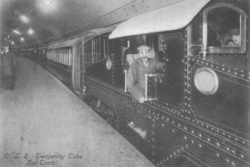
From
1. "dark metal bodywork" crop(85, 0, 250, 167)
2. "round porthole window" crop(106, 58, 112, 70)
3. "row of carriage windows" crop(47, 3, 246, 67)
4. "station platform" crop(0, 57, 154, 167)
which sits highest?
"row of carriage windows" crop(47, 3, 246, 67)

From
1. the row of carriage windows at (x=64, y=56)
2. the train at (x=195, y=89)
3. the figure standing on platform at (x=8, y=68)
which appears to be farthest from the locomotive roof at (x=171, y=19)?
the figure standing on platform at (x=8, y=68)

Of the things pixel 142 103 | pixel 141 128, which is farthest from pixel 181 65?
pixel 141 128

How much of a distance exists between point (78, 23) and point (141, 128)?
24.1ft

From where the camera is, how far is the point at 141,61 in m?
3.73

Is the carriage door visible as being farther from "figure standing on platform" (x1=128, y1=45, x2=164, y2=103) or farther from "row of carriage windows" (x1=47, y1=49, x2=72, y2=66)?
"figure standing on platform" (x1=128, y1=45, x2=164, y2=103)

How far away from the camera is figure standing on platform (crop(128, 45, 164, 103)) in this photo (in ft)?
11.7

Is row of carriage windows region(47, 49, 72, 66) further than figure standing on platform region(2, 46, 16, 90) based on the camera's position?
No

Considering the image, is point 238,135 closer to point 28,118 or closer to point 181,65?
point 181,65

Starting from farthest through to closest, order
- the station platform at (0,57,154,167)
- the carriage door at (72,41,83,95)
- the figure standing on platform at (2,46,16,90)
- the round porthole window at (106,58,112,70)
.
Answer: the figure standing on platform at (2,46,16,90), the carriage door at (72,41,83,95), the round porthole window at (106,58,112,70), the station platform at (0,57,154,167)

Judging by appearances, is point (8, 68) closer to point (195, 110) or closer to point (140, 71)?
point (140, 71)

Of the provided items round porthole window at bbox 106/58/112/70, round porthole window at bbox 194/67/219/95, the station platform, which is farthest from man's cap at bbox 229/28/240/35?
round porthole window at bbox 106/58/112/70

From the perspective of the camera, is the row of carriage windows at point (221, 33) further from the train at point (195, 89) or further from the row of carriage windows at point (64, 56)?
the row of carriage windows at point (64, 56)

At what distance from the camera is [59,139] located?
487cm

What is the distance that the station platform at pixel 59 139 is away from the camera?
3.94 metres
